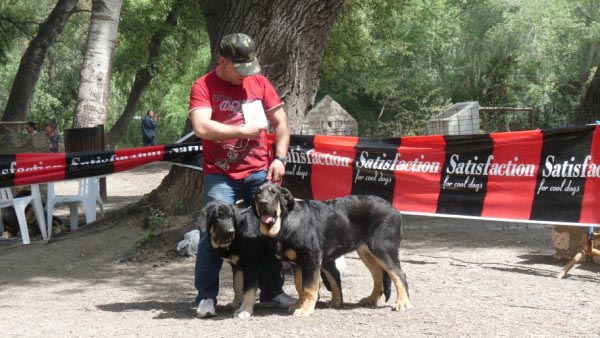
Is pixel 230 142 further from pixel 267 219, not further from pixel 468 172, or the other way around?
pixel 468 172

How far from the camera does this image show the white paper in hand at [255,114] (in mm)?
6098

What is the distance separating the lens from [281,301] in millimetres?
6598

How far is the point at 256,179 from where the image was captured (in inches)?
249

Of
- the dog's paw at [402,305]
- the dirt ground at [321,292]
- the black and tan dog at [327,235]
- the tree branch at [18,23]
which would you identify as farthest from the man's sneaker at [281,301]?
the tree branch at [18,23]

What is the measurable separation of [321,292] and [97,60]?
910 cm

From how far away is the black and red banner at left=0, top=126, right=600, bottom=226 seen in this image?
8.31 metres

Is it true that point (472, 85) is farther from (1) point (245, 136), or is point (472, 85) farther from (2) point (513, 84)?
(1) point (245, 136)

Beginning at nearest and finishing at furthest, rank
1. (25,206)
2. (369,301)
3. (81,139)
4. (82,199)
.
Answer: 1. (369,301)
2. (25,206)
3. (82,199)
4. (81,139)

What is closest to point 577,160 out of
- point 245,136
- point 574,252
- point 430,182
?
point 574,252

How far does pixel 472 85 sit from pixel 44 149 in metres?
32.4

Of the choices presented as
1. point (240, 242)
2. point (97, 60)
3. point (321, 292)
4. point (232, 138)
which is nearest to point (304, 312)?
point (240, 242)

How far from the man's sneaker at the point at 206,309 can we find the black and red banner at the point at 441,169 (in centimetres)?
295

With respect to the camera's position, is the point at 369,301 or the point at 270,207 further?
the point at 369,301

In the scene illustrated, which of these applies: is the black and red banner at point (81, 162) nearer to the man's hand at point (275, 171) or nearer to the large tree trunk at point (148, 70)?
the man's hand at point (275, 171)
